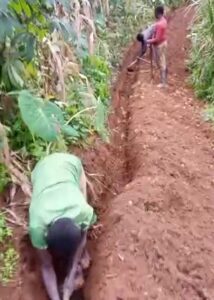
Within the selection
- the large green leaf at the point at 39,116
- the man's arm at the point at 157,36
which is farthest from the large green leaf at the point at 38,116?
the man's arm at the point at 157,36

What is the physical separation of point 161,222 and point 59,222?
3.33 feet

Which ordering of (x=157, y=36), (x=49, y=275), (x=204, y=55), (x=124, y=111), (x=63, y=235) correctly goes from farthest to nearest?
(x=204, y=55)
(x=157, y=36)
(x=124, y=111)
(x=49, y=275)
(x=63, y=235)

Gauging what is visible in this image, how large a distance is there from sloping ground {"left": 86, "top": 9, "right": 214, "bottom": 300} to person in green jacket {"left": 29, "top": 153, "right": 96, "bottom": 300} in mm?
226

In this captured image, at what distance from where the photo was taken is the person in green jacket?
3736 mm

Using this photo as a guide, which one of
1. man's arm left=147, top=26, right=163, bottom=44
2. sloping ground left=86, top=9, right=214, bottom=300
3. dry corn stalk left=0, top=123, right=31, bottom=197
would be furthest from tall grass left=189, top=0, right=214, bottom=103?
dry corn stalk left=0, top=123, right=31, bottom=197

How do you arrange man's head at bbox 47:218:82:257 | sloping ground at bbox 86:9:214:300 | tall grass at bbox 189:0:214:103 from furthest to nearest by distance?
tall grass at bbox 189:0:214:103 < sloping ground at bbox 86:9:214:300 < man's head at bbox 47:218:82:257

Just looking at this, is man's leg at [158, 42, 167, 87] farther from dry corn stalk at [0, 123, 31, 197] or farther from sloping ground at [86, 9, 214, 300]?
dry corn stalk at [0, 123, 31, 197]

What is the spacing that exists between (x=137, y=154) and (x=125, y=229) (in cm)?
164

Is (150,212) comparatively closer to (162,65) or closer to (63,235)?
A: (63,235)

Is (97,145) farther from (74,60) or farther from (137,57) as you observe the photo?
(137,57)

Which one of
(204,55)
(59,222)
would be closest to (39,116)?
(59,222)

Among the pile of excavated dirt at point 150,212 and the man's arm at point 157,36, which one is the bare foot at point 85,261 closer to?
the pile of excavated dirt at point 150,212

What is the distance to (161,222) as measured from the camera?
4484 mm

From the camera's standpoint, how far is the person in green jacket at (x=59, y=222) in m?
3.74
